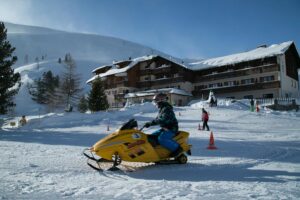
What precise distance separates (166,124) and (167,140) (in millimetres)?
422

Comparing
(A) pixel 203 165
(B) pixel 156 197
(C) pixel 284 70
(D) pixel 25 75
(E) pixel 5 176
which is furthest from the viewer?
(D) pixel 25 75

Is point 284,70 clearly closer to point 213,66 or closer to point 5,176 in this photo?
point 213,66

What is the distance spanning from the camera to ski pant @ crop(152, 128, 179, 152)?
7848 mm

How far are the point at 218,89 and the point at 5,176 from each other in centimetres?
5097

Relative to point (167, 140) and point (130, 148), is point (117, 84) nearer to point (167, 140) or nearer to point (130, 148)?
point (167, 140)

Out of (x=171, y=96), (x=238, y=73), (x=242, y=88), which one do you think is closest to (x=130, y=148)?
(x=242, y=88)

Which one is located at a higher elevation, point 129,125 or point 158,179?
point 129,125

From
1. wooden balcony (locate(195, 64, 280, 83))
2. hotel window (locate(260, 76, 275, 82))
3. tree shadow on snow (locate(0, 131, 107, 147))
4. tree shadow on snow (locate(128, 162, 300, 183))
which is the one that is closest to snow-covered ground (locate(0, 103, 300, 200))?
tree shadow on snow (locate(128, 162, 300, 183))

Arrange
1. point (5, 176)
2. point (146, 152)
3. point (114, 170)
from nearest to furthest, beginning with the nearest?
point (5, 176) < point (114, 170) < point (146, 152)

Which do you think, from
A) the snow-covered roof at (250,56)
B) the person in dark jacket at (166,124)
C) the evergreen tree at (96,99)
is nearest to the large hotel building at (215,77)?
the snow-covered roof at (250,56)

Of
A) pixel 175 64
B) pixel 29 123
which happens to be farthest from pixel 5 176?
pixel 175 64

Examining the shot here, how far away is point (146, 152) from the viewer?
7527 millimetres

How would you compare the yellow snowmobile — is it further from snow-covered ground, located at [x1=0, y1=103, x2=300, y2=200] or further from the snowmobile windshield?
snow-covered ground, located at [x1=0, y1=103, x2=300, y2=200]

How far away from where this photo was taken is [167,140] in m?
7.88
